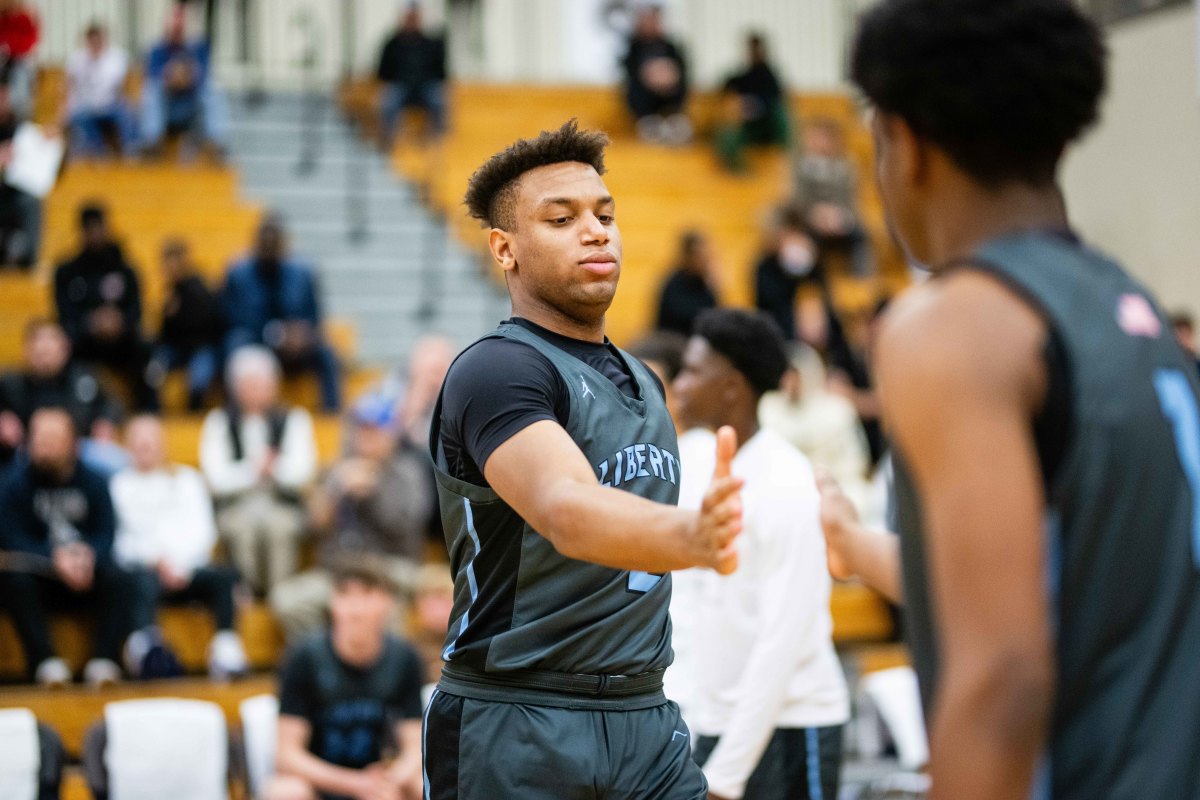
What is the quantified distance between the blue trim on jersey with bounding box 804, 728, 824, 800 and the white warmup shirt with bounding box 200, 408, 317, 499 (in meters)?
5.67

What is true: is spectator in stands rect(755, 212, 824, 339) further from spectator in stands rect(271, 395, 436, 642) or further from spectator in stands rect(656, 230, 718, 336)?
spectator in stands rect(271, 395, 436, 642)

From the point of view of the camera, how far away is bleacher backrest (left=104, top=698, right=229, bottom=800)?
23.4 ft

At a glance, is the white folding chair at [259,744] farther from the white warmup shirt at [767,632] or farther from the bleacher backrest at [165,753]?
the white warmup shirt at [767,632]

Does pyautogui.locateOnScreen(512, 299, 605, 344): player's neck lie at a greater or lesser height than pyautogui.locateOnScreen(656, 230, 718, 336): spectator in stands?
greater

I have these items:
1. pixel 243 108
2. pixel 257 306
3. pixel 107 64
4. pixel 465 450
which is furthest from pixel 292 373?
pixel 465 450

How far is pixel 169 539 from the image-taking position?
29.4 ft

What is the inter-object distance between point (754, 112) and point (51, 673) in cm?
971

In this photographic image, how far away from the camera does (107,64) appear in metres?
13.4

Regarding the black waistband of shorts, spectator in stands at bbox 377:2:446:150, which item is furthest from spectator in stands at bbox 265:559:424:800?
spectator in stands at bbox 377:2:446:150

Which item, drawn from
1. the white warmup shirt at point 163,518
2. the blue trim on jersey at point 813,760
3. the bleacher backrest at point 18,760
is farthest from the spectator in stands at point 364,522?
the blue trim on jersey at point 813,760

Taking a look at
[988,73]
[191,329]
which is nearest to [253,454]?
[191,329]

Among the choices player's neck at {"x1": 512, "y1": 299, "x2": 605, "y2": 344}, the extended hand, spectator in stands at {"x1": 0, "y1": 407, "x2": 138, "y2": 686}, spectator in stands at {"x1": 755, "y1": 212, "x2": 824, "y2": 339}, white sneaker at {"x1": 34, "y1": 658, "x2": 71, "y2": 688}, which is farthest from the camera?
spectator in stands at {"x1": 755, "y1": 212, "x2": 824, "y2": 339}

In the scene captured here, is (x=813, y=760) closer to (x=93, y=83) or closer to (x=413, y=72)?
(x=93, y=83)

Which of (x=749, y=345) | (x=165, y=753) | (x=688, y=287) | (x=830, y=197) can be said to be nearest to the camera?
(x=749, y=345)
